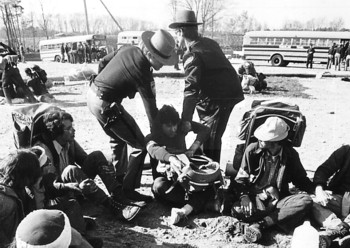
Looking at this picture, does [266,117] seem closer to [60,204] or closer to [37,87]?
[60,204]

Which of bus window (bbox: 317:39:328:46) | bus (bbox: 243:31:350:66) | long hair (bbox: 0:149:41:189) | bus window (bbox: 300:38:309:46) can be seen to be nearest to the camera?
long hair (bbox: 0:149:41:189)

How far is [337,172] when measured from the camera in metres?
3.31

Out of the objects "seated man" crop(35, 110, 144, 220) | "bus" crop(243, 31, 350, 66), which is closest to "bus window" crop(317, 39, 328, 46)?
"bus" crop(243, 31, 350, 66)

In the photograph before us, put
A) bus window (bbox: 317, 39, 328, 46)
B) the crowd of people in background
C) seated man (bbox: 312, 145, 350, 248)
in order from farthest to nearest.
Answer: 1. the crowd of people in background
2. bus window (bbox: 317, 39, 328, 46)
3. seated man (bbox: 312, 145, 350, 248)

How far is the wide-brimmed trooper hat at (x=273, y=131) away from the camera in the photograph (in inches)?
125

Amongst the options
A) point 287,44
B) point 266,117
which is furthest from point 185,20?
point 287,44

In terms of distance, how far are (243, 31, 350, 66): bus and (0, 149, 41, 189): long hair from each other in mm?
20890

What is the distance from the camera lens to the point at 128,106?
9.33m

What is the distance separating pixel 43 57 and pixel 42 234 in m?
33.2

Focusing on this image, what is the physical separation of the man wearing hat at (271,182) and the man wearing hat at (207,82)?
790mm

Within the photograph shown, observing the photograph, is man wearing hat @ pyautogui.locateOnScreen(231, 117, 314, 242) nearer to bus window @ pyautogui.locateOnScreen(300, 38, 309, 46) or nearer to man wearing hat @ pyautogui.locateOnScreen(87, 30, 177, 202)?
man wearing hat @ pyautogui.locateOnScreen(87, 30, 177, 202)

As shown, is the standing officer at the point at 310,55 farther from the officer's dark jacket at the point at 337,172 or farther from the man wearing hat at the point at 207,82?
the officer's dark jacket at the point at 337,172

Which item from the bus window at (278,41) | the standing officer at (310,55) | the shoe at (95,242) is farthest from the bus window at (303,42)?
the shoe at (95,242)

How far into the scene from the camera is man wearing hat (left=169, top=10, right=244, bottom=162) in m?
3.85
